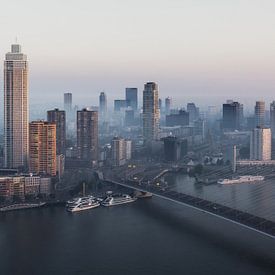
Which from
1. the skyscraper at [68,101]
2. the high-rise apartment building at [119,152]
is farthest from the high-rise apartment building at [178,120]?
the high-rise apartment building at [119,152]

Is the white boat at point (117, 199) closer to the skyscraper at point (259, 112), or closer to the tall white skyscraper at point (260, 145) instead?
the tall white skyscraper at point (260, 145)

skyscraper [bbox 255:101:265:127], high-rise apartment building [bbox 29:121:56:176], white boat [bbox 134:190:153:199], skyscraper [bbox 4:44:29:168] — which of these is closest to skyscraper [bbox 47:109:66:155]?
skyscraper [bbox 4:44:29:168]

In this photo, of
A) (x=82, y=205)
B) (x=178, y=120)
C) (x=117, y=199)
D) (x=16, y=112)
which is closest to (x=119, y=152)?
(x=16, y=112)

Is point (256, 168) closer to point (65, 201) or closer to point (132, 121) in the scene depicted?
point (65, 201)

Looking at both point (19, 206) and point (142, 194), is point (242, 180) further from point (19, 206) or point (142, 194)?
point (19, 206)

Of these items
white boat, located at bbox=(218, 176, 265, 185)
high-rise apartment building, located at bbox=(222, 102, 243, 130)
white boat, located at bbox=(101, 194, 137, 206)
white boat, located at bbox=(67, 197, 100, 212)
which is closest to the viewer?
white boat, located at bbox=(67, 197, 100, 212)

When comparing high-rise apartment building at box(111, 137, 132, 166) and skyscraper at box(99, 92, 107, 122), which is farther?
skyscraper at box(99, 92, 107, 122)

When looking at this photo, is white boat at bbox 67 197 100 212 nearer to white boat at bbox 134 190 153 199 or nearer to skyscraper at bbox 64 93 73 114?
white boat at bbox 134 190 153 199
